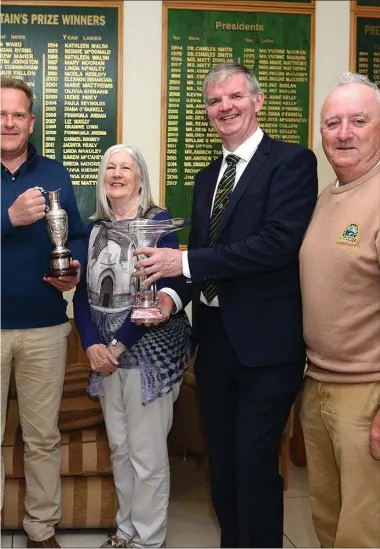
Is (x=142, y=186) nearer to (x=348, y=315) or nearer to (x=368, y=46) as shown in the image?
(x=348, y=315)

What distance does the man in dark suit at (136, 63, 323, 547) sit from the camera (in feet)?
7.12

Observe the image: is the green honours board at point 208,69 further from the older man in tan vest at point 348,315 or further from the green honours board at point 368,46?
the older man in tan vest at point 348,315

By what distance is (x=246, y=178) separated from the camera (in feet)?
7.34

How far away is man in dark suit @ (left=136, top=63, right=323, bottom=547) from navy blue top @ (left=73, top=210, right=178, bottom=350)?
0.23 m

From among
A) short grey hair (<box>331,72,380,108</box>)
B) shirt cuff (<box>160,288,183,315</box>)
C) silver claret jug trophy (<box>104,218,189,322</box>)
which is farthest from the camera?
shirt cuff (<box>160,288,183,315</box>)

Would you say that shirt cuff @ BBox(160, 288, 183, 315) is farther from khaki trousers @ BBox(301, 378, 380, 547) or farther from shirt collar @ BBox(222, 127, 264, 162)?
khaki trousers @ BBox(301, 378, 380, 547)

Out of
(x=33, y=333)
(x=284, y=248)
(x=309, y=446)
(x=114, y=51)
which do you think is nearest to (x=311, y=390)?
(x=309, y=446)

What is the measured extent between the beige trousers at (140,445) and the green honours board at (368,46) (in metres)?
2.18

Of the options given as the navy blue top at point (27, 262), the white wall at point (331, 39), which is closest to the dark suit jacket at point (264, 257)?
the navy blue top at point (27, 262)

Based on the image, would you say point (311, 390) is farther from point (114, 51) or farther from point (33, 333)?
point (114, 51)

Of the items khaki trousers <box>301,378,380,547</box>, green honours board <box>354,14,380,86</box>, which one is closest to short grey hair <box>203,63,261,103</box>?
khaki trousers <box>301,378,380,547</box>

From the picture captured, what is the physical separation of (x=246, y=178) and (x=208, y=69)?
165 centimetres

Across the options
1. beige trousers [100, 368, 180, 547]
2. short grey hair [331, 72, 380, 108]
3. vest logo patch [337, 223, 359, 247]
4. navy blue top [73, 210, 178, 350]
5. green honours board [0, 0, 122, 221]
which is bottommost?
beige trousers [100, 368, 180, 547]

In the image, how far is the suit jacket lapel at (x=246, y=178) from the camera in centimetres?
223
